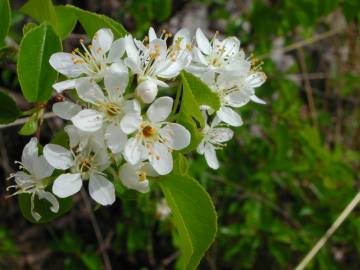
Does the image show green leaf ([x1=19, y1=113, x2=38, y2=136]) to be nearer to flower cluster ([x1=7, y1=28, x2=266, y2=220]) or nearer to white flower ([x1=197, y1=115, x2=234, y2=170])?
flower cluster ([x1=7, y1=28, x2=266, y2=220])

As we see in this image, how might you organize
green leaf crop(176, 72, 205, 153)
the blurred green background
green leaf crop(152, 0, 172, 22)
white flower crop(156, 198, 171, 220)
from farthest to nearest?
white flower crop(156, 198, 171, 220) < the blurred green background < green leaf crop(152, 0, 172, 22) < green leaf crop(176, 72, 205, 153)

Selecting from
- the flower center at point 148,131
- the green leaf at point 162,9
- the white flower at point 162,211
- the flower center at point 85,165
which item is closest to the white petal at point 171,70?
the flower center at point 148,131

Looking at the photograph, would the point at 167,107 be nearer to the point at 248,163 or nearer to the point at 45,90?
the point at 45,90

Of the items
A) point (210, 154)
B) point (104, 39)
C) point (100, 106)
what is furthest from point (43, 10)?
point (210, 154)

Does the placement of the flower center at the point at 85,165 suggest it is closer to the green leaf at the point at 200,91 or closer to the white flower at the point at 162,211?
the green leaf at the point at 200,91

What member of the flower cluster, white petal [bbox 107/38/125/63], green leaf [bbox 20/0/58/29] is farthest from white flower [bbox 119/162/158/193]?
green leaf [bbox 20/0/58/29]
